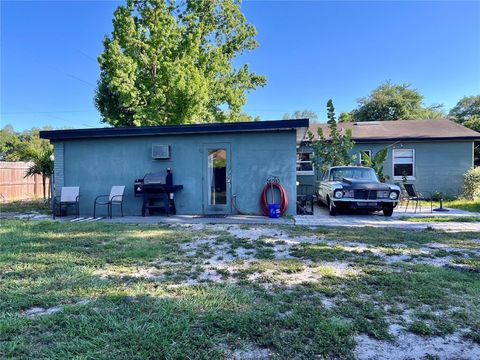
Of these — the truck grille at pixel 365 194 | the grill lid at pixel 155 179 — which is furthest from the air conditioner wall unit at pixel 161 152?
the truck grille at pixel 365 194

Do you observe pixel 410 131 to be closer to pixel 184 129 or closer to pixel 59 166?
pixel 184 129

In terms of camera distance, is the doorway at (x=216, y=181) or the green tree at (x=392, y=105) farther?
the green tree at (x=392, y=105)

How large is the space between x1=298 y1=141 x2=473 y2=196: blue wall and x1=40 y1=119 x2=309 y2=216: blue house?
618 cm

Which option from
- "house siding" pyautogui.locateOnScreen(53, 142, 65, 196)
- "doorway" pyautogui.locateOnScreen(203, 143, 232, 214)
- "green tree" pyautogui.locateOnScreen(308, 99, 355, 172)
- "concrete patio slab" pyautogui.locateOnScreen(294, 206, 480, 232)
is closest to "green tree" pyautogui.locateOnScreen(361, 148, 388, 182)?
"green tree" pyautogui.locateOnScreen(308, 99, 355, 172)

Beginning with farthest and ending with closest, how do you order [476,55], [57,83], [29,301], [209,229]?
[57,83] < [476,55] < [209,229] < [29,301]

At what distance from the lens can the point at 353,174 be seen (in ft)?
33.8

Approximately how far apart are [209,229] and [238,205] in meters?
2.52

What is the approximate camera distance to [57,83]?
96.0 feet

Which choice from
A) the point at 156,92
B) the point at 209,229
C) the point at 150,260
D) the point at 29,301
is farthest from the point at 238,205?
the point at 156,92

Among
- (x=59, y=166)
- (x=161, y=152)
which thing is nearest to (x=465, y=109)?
(x=161, y=152)

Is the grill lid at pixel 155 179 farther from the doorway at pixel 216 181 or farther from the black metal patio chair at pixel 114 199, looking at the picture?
the doorway at pixel 216 181

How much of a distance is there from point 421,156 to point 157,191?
12.2 meters

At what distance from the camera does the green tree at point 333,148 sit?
43.0 feet

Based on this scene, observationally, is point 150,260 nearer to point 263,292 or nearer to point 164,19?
point 263,292
